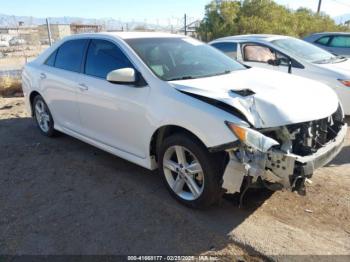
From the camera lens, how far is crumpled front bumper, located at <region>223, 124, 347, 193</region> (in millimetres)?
2928

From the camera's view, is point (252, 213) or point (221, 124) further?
point (252, 213)

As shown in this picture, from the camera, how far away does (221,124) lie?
10.1 feet

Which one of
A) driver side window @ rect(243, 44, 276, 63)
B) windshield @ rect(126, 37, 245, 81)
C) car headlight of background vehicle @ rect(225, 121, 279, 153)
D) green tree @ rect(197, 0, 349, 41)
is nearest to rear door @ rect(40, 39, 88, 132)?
windshield @ rect(126, 37, 245, 81)

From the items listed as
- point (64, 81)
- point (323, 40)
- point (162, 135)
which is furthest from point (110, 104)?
point (323, 40)

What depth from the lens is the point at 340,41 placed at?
11.0 meters

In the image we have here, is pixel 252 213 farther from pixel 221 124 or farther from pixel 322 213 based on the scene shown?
pixel 221 124

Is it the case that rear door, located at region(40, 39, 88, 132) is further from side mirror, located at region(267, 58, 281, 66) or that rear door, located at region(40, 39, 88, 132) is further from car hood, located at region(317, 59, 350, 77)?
car hood, located at region(317, 59, 350, 77)

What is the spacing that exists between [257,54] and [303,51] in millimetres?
918

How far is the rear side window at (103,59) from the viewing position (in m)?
4.17

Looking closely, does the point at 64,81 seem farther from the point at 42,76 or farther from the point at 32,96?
the point at 32,96

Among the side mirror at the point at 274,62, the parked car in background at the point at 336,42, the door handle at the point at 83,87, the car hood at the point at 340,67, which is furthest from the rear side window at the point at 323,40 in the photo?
the door handle at the point at 83,87

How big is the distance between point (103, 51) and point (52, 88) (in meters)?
1.30

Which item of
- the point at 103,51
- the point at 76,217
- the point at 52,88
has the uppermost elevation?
the point at 103,51

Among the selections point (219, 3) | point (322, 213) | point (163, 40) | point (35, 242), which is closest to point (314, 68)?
point (163, 40)
